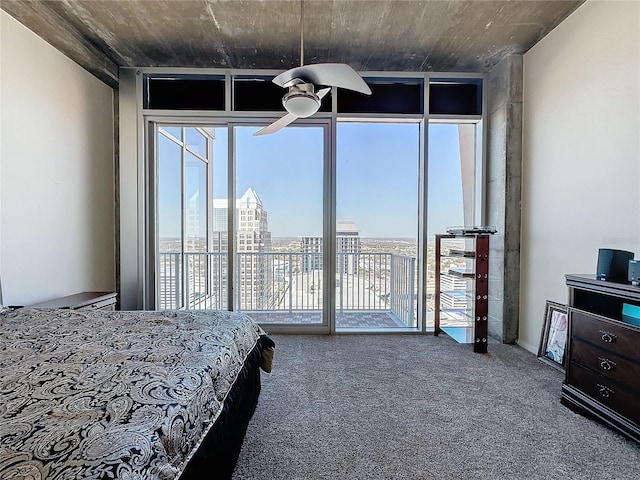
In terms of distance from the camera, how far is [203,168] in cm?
495

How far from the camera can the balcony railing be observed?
15.0 ft

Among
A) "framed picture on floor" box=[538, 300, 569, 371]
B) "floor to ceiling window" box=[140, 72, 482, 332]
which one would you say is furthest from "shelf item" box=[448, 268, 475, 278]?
"framed picture on floor" box=[538, 300, 569, 371]

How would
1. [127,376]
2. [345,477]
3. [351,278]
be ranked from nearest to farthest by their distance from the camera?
[127,376] < [345,477] < [351,278]

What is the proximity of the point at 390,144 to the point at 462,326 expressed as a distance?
2.32m

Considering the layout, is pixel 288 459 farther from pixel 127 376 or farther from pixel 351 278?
pixel 351 278

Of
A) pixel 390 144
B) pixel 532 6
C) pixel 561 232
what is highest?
pixel 532 6

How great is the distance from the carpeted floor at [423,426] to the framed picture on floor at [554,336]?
95 millimetres

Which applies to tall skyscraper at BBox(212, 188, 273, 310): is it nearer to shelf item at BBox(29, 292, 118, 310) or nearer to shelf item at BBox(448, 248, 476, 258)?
shelf item at BBox(29, 292, 118, 310)

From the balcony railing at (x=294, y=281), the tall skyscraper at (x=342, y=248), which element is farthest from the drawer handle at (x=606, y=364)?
the tall skyscraper at (x=342, y=248)

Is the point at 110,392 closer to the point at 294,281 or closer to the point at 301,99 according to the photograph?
the point at 301,99

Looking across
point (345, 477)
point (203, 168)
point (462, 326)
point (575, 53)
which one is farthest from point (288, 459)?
point (203, 168)

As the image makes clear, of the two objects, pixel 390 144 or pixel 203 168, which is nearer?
pixel 390 144

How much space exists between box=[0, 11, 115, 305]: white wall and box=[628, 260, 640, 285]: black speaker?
4261 millimetres

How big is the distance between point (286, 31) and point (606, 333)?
3331mm
